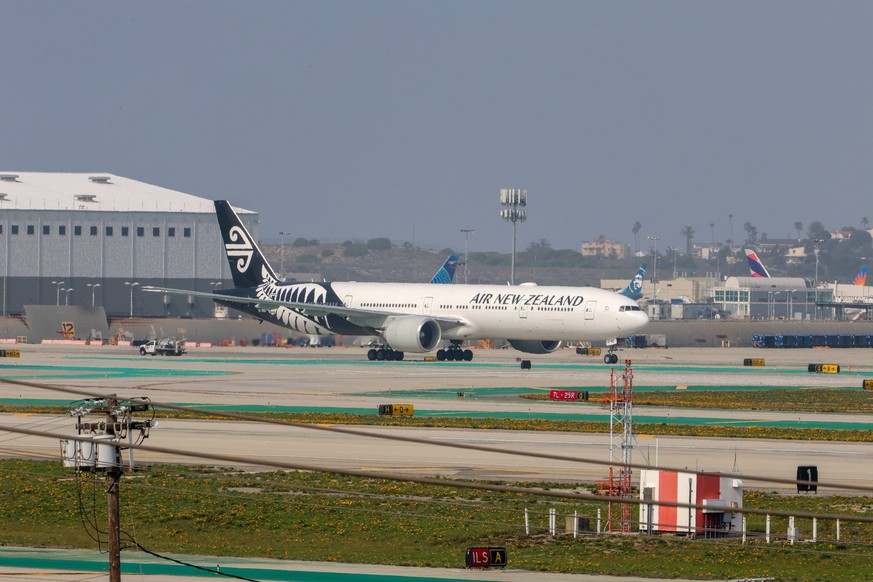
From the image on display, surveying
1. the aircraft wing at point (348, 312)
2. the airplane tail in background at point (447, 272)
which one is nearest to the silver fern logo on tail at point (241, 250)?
the aircraft wing at point (348, 312)

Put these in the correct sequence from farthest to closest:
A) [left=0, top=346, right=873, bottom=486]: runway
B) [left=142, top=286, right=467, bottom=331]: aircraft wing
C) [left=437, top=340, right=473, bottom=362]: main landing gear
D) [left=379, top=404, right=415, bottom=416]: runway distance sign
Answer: [left=437, top=340, right=473, bottom=362]: main landing gear, [left=142, top=286, right=467, bottom=331]: aircraft wing, [left=379, top=404, right=415, bottom=416]: runway distance sign, [left=0, top=346, right=873, bottom=486]: runway

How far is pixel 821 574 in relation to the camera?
27.4 meters

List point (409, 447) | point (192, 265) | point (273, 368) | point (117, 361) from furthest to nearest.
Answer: point (192, 265), point (117, 361), point (273, 368), point (409, 447)

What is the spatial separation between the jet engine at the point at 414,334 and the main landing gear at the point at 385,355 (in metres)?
4.82

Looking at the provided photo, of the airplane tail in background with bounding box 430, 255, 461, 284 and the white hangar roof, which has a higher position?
the white hangar roof

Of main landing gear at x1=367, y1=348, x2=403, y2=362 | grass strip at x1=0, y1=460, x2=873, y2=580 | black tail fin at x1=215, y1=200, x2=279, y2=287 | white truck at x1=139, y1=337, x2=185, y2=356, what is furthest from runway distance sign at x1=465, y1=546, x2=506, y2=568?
white truck at x1=139, y1=337, x2=185, y2=356

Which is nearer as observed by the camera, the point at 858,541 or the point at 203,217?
the point at 858,541

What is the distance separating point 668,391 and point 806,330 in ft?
280

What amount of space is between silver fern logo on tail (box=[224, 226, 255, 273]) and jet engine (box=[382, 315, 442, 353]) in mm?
14076

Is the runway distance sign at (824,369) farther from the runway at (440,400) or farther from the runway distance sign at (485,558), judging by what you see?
the runway distance sign at (485,558)

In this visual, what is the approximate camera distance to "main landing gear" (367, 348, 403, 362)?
96.8 metres

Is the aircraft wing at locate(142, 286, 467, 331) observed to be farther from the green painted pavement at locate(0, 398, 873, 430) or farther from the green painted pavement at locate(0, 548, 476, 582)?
the green painted pavement at locate(0, 548, 476, 582)

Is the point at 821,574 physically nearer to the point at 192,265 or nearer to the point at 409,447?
the point at 409,447

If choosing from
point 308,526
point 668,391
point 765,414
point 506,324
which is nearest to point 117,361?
point 506,324
